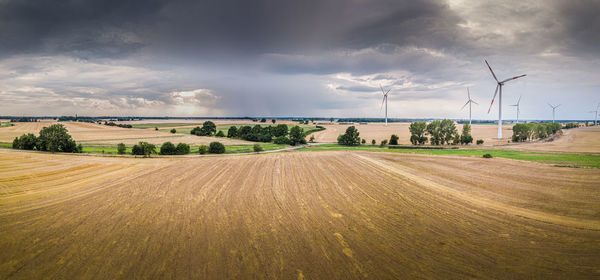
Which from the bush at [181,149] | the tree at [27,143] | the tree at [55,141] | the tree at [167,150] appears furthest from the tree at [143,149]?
the tree at [27,143]

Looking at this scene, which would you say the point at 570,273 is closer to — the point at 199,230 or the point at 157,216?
the point at 199,230

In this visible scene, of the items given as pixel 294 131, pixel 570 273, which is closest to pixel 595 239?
pixel 570 273

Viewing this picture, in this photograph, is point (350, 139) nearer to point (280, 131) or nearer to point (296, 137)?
point (296, 137)

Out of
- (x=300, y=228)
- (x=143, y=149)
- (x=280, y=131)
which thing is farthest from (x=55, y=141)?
(x=280, y=131)

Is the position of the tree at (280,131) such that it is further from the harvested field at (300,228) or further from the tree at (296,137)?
the harvested field at (300,228)

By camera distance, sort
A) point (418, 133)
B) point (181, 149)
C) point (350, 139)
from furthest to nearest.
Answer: point (350, 139) < point (418, 133) < point (181, 149)

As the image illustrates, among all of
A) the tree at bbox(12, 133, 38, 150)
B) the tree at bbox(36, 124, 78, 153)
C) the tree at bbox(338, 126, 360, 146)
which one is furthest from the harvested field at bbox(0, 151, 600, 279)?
the tree at bbox(338, 126, 360, 146)

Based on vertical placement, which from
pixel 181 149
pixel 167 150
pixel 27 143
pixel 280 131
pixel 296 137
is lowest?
pixel 167 150
